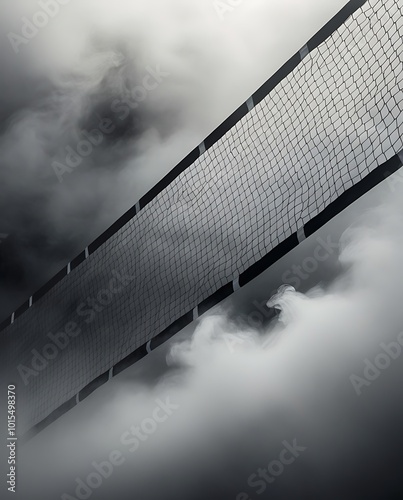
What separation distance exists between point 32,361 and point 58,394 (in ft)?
2.11

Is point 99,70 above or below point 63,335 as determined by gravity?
above

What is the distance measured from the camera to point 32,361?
9.17 metres

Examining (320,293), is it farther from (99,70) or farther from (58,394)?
(58,394)

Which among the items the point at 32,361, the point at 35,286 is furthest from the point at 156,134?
the point at 32,361

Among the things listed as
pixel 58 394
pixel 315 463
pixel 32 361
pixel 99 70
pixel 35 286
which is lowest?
pixel 58 394

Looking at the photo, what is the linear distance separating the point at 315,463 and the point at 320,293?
7.80 metres

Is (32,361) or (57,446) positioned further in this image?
(57,446)

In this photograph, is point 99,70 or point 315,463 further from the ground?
point 99,70

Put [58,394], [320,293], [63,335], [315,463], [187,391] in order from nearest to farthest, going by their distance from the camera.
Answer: [58,394] < [63,335] < [187,391] < [320,293] < [315,463]

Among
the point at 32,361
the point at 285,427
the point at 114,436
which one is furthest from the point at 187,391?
the point at 32,361

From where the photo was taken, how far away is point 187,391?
24.7m

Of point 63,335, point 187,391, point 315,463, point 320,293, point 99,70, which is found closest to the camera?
point 63,335

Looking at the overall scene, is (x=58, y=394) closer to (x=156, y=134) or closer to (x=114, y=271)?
(x=114, y=271)

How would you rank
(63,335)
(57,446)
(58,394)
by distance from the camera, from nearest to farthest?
(58,394) → (63,335) → (57,446)
